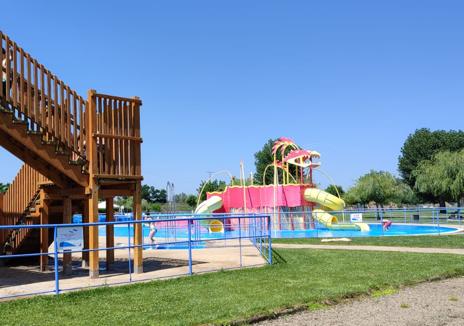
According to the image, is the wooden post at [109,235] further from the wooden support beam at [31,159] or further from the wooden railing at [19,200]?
the wooden railing at [19,200]

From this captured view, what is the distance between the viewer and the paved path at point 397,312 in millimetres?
7465

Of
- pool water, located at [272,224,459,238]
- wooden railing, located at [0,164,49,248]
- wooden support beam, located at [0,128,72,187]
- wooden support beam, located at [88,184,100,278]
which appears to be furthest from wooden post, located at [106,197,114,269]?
pool water, located at [272,224,459,238]

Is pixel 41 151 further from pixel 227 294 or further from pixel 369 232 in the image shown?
pixel 369 232

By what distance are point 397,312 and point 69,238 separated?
6.79 metres

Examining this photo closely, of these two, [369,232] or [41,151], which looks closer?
[41,151]

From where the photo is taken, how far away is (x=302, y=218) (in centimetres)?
3183

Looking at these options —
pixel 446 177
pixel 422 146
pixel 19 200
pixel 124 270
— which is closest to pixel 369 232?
pixel 124 270

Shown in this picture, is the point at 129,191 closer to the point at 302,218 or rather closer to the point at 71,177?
the point at 71,177

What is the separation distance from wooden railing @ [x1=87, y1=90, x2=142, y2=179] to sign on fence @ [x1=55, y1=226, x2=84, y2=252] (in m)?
1.91

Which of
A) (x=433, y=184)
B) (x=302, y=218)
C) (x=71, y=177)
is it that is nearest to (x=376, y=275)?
(x=71, y=177)

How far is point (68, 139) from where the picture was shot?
40.7 ft

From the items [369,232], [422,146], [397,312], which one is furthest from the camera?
[422,146]

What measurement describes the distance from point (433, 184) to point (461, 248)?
122 feet

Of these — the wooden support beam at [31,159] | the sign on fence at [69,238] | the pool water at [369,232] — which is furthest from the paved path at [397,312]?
the pool water at [369,232]
